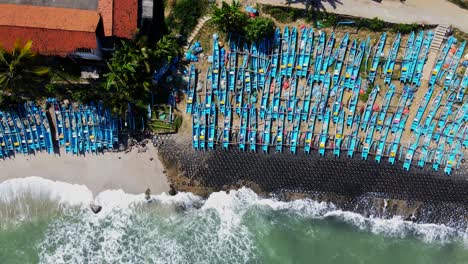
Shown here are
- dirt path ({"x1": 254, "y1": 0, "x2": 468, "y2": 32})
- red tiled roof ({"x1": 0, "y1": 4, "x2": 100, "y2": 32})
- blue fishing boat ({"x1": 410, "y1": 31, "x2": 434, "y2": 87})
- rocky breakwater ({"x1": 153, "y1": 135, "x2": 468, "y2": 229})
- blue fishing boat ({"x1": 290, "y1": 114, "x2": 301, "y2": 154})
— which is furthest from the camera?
rocky breakwater ({"x1": 153, "y1": 135, "x2": 468, "y2": 229})

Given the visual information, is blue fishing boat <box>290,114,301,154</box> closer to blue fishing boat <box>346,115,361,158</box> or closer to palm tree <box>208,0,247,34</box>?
blue fishing boat <box>346,115,361,158</box>

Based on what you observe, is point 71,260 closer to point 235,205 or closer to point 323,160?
point 235,205

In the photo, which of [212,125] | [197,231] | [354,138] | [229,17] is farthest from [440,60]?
[197,231]

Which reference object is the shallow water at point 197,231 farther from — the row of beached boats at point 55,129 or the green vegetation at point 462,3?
the green vegetation at point 462,3

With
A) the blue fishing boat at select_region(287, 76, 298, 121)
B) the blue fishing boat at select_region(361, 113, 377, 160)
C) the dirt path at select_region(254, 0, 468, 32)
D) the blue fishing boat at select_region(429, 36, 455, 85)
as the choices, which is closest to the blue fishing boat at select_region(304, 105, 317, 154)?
the blue fishing boat at select_region(287, 76, 298, 121)

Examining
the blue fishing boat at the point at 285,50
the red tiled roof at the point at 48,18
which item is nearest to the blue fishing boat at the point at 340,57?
the blue fishing boat at the point at 285,50

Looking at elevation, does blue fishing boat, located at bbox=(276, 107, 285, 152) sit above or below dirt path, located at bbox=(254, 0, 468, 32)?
below
